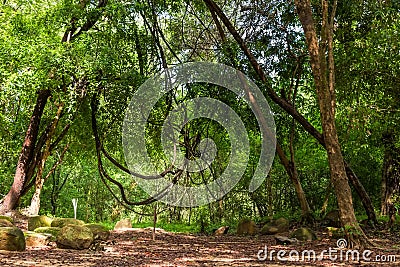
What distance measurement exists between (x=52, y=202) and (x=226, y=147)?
995 cm

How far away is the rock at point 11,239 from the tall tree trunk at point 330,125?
16.8 feet

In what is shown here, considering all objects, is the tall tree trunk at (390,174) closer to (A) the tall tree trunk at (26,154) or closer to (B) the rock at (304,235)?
(B) the rock at (304,235)

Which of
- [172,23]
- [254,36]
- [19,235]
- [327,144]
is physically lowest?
[19,235]

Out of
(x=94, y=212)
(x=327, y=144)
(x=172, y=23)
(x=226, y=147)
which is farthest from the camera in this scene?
(x=94, y=212)

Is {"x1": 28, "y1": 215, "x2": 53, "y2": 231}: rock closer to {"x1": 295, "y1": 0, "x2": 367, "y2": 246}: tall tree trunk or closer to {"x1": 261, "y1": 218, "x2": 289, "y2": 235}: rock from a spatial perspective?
{"x1": 261, "y1": 218, "x2": 289, "y2": 235}: rock

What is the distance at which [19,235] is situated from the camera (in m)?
6.75

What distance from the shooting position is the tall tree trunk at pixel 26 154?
11.4 m

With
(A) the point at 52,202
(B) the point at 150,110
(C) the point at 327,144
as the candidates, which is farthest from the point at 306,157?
(A) the point at 52,202

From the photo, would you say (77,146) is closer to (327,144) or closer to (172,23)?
(172,23)

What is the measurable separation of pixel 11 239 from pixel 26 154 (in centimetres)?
541

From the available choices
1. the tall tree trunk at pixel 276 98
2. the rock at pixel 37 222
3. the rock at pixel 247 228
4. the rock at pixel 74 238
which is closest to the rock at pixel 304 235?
the tall tree trunk at pixel 276 98

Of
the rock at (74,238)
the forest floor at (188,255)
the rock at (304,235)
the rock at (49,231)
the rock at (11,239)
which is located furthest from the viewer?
the rock at (304,235)

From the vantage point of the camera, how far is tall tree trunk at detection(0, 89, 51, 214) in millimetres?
11398

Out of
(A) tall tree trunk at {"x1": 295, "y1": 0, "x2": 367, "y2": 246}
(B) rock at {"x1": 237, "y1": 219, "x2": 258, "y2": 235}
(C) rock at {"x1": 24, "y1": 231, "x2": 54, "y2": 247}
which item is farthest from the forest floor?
(B) rock at {"x1": 237, "y1": 219, "x2": 258, "y2": 235}
